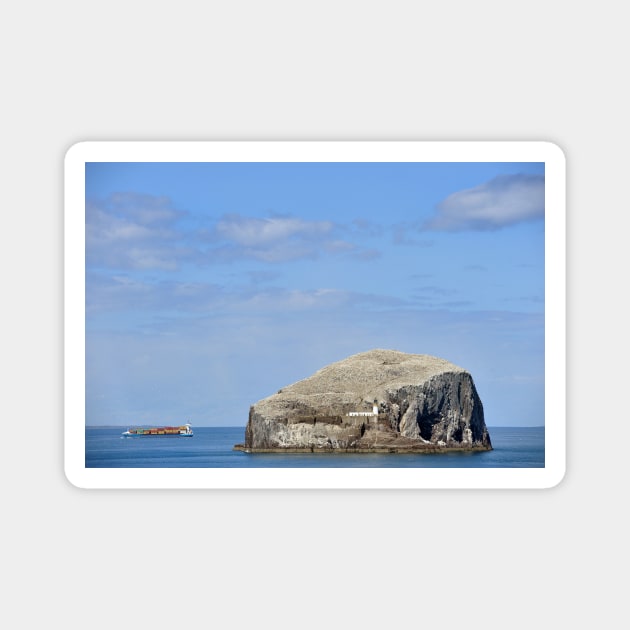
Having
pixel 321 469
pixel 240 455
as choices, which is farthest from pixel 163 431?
pixel 321 469

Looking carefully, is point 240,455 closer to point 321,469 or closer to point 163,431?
point 163,431

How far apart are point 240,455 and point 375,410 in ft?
8.60

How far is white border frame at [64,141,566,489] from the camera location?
845 cm

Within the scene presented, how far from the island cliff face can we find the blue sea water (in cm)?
35

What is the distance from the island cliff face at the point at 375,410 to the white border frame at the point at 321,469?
2.55 meters

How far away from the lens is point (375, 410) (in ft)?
42.6

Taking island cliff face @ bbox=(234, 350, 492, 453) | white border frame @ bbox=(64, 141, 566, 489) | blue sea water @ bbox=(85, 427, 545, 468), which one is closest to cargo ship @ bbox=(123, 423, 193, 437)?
blue sea water @ bbox=(85, 427, 545, 468)

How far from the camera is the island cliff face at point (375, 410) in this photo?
11734mm

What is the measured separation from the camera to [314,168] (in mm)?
9000

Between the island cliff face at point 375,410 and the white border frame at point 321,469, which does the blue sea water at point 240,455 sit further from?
the island cliff face at point 375,410

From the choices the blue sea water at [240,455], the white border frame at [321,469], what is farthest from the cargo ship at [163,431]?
the white border frame at [321,469]

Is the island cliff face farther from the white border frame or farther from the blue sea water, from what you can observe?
the white border frame
